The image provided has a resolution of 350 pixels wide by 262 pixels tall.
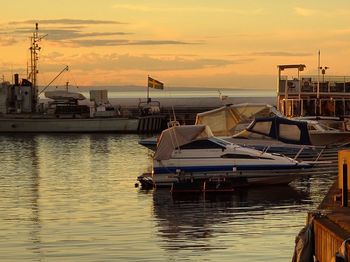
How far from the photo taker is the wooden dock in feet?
68.4

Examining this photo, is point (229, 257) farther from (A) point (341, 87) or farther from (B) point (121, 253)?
(A) point (341, 87)

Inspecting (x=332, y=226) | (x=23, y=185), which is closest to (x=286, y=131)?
(x=23, y=185)

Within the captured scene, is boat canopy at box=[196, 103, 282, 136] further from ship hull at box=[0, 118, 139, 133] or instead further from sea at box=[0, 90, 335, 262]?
ship hull at box=[0, 118, 139, 133]

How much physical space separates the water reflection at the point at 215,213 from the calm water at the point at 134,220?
3 centimetres

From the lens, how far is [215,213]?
4069 centimetres

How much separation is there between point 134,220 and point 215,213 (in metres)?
3.22

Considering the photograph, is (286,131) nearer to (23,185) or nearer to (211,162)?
(211,162)

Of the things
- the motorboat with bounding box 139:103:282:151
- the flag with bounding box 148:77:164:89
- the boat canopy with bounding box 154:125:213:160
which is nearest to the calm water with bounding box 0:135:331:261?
the boat canopy with bounding box 154:125:213:160

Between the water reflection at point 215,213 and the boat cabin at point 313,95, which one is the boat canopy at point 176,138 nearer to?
the water reflection at point 215,213

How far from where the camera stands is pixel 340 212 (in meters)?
24.2

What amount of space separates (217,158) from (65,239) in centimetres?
1407

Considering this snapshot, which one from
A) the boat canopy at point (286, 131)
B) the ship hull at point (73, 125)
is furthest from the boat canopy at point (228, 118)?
the ship hull at point (73, 125)

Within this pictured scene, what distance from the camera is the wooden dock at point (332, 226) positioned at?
68.4 feet

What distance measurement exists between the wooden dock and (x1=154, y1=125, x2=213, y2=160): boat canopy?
21.2 metres
